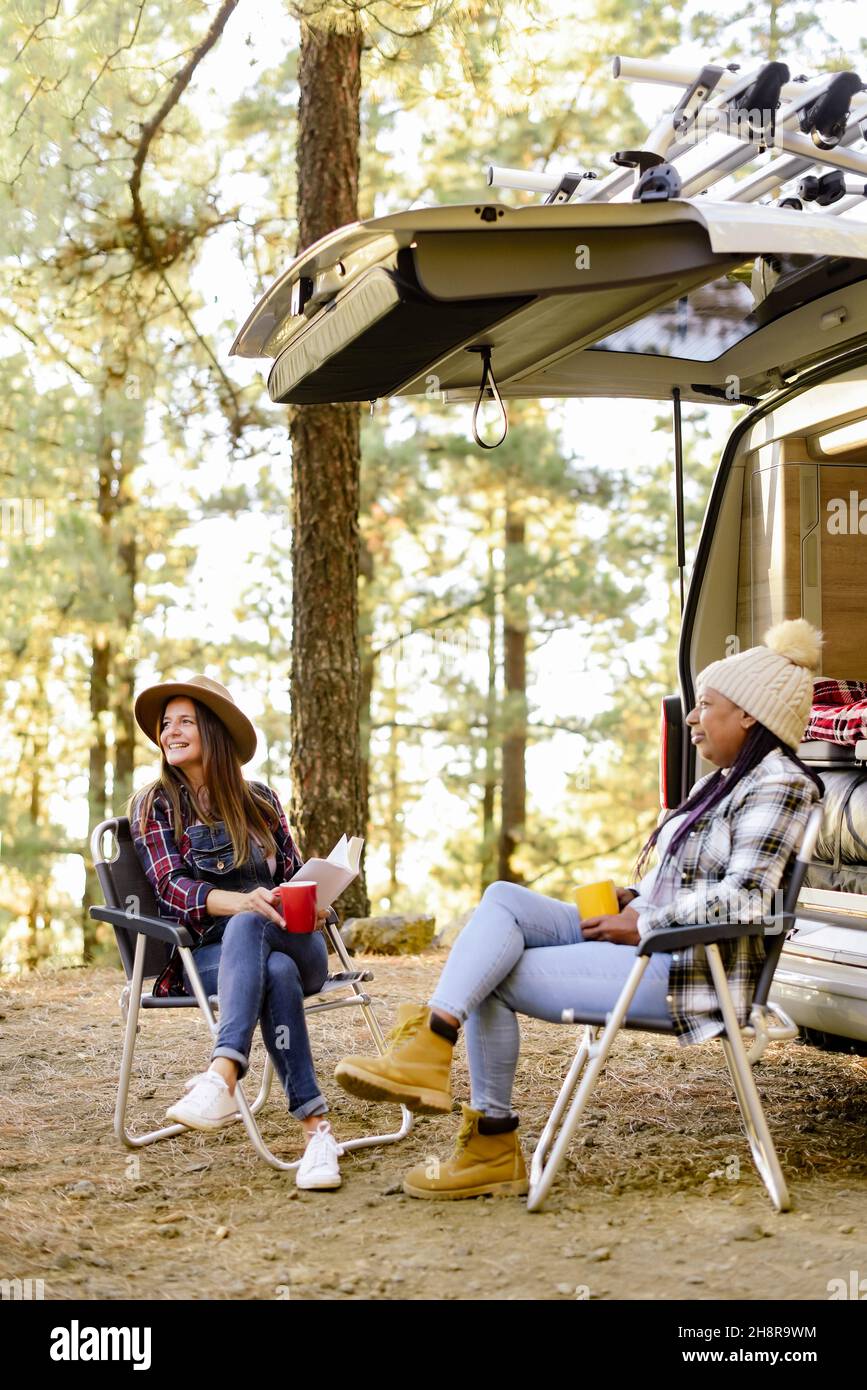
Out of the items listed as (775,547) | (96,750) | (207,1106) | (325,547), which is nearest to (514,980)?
(207,1106)

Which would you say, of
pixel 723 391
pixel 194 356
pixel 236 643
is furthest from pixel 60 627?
pixel 723 391

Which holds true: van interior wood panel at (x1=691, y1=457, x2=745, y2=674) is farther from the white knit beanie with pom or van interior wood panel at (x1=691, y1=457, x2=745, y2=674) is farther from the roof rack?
the white knit beanie with pom

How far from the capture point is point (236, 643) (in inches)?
560

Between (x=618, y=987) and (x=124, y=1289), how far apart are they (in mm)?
1165

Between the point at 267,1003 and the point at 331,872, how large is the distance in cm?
35

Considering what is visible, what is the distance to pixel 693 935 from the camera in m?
3.03

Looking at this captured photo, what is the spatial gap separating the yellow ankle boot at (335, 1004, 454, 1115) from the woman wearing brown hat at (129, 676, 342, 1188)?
452 millimetres

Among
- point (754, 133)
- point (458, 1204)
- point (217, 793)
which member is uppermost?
point (754, 133)

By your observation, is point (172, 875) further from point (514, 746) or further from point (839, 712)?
point (514, 746)

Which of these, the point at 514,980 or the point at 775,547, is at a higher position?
the point at 775,547

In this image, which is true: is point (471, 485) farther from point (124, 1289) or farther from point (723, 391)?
point (124, 1289)

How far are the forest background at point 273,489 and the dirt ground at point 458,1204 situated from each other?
515 centimetres

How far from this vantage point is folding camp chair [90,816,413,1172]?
357 cm

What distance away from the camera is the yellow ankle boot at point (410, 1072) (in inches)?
120
